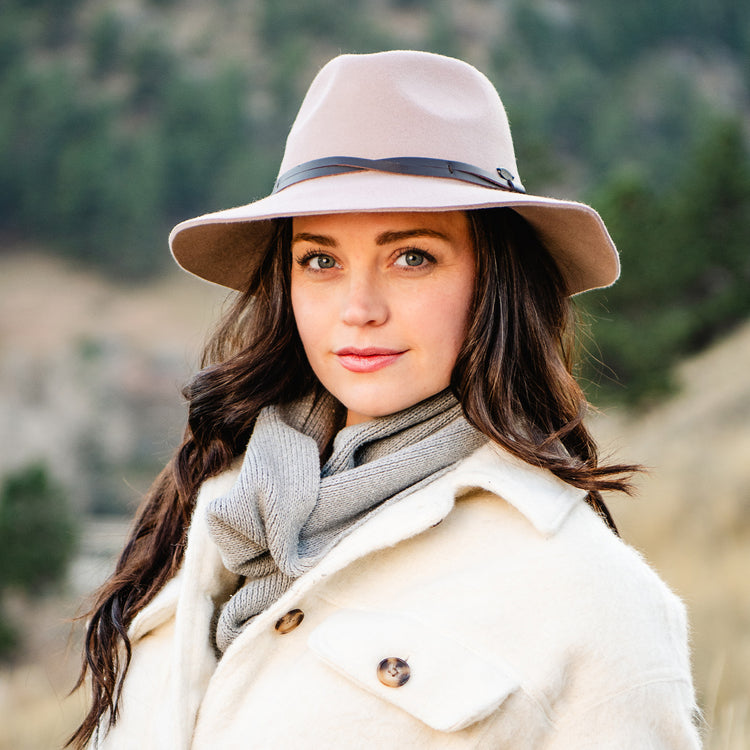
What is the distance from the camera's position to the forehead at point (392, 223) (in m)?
1.75

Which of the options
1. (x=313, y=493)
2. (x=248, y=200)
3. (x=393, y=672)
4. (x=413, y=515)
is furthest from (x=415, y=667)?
(x=248, y=200)

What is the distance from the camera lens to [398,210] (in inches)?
65.2

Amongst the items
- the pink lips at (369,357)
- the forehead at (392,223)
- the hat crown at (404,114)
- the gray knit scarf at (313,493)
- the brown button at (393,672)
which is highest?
the hat crown at (404,114)

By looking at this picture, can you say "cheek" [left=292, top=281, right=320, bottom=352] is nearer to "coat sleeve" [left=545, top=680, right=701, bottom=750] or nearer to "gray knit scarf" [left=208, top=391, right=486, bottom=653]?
"gray knit scarf" [left=208, top=391, right=486, bottom=653]

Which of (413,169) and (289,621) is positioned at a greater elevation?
(413,169)

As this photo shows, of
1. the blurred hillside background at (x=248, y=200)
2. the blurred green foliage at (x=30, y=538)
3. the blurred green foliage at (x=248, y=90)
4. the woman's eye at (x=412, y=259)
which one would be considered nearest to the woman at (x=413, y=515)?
the woman's eye at (x=412, y=259)

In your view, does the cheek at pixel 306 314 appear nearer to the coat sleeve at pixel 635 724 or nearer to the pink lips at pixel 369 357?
the pink lips at pixel 369 357

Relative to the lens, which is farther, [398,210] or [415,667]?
[398,210]

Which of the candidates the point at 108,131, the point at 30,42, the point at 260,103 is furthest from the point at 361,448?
the point at 30,42

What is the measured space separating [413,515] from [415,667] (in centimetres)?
24

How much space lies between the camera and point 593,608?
1531 mm

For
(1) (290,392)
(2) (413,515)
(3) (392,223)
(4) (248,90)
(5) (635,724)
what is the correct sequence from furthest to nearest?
(4) (248,90) < (1) (290,392) < (3) (392,223) < (2) (413,515) < (5) (635,724)

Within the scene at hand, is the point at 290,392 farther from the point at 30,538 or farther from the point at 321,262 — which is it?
the point at 30,538

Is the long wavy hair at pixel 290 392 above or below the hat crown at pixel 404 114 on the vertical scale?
below
